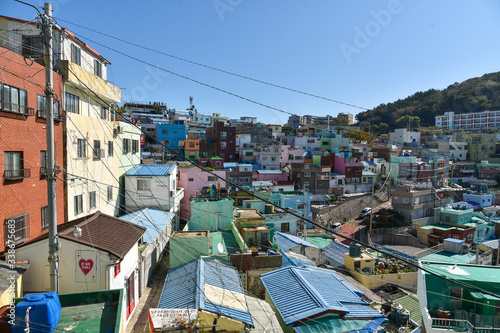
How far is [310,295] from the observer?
10.8 m

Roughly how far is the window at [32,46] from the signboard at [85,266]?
1097 cm

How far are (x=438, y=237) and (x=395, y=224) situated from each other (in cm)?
745

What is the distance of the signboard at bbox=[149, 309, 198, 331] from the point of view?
312 inches

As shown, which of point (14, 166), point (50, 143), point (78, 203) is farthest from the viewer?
point (78, 203)

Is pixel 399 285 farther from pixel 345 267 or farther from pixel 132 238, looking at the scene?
pixel 132 238

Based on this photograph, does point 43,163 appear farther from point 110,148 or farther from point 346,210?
point 346,210

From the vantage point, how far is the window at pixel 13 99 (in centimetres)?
1110

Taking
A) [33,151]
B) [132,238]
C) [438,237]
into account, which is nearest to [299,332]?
[132,238]

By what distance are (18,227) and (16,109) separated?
186 inches

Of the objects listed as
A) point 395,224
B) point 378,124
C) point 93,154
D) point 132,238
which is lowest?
point 395,224

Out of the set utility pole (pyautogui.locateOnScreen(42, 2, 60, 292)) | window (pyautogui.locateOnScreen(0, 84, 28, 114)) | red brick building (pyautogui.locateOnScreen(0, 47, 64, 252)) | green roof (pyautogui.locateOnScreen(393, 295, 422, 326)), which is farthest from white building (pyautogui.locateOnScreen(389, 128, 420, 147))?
utility pole (pyautogui.locateOnScreen(42, 2, 60, 292))

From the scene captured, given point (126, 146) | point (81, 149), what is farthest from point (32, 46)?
point (126, 146)

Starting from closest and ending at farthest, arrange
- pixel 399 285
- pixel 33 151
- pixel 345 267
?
1. pixel 33 151
2. pixel 399 285
3. pixel 345 267

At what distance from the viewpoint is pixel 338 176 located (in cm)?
5250
